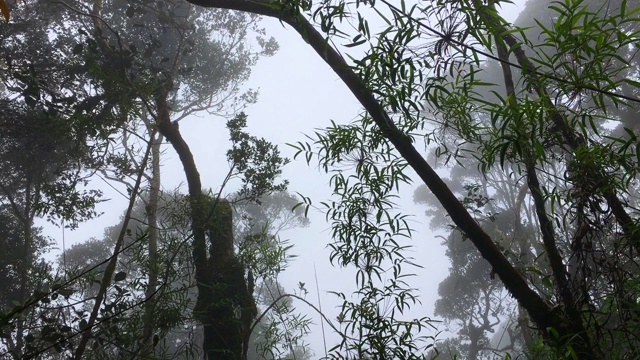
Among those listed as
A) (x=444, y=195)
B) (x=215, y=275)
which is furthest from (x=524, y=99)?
(x=215, y=275)

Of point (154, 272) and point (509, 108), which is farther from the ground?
point (154, 272)

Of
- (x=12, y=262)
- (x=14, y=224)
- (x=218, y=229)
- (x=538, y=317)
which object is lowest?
(x=538, y=317)

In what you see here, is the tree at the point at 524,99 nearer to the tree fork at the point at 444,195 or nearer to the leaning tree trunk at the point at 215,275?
the tree fork at the point at 444,195

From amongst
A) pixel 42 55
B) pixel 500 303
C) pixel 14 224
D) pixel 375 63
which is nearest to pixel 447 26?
pixel 375 63

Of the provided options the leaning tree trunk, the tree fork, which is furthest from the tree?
the leaning tree trunk

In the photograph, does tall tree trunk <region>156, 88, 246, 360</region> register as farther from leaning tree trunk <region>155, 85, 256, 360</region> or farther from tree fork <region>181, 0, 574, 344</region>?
tree fork <region>181, 0, 574, 344</region>

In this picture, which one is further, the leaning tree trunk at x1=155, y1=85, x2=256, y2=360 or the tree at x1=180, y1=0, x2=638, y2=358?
the leaning tree trunk at x1=155, y1=85, x2=256, y2=360

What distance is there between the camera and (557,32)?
110 cm

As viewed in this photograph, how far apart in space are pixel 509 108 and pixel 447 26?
0.26 meters

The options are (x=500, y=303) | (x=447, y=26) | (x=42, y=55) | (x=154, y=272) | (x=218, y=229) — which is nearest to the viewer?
(x=447, y=26)

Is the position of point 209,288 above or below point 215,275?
below

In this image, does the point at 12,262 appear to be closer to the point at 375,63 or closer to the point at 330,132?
the point at 330,132

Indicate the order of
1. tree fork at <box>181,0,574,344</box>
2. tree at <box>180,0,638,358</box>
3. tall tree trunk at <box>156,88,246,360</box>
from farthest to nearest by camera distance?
tall tree trunk at <box>156,88,246,360</box>
tree fork at <box>181,0,574,344</box>
tree at <box>180,0,638,358</box>

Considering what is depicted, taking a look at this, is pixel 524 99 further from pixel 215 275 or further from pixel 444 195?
pixel 215 275
